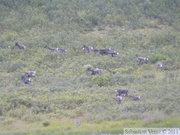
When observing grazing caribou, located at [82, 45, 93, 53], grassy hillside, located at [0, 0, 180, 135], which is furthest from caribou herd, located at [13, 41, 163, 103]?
grassy hillside, located at [0, 0, 180, 135]

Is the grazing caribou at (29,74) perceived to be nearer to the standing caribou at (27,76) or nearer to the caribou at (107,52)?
the standing caribou at (27,76)

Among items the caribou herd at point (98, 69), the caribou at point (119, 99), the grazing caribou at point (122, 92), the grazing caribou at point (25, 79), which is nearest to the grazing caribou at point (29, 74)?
the caribou herd at point (98, 69)

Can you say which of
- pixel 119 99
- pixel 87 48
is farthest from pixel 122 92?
pixel 87 48

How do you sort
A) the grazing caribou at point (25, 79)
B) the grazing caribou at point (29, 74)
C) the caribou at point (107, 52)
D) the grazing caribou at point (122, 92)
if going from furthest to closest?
the caribou at point (107, 52)
the grazing caribou at point (29, 74)
the grazing caribou at point (25, 79)
the grazing caribou at point (122, 92)

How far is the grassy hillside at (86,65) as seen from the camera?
1875 cm

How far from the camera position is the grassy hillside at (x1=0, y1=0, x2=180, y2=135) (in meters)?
18.8

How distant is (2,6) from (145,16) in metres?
9.53

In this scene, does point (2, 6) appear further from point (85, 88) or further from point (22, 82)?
point (85, 88)

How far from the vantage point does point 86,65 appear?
25.4 metres

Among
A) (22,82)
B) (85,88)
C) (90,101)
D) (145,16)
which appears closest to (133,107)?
(90,101)

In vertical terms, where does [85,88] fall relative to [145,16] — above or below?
below

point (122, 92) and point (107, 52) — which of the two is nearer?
point (122, 92)

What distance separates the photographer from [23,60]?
90.1 ft

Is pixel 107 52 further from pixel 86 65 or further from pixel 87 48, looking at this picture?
pixel 86 65
